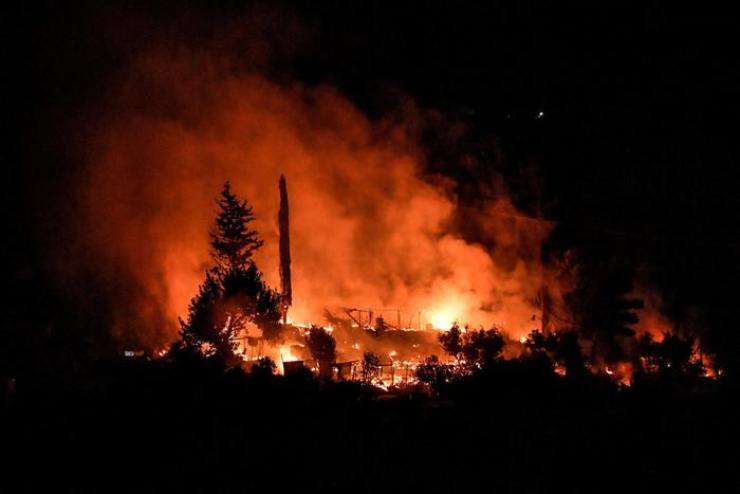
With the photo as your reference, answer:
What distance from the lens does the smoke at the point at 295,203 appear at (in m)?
21.9

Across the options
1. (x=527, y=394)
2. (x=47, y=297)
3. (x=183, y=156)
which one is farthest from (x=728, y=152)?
(x=47, y=297)

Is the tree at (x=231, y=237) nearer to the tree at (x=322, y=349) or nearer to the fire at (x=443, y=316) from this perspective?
the tree at (x=322, y=349)

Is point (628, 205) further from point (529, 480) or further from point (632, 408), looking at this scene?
point (529, 480)

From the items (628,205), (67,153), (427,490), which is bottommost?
(427,490)

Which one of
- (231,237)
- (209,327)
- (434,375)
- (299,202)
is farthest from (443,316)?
(434,375)

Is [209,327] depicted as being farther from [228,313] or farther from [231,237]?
[231,237]

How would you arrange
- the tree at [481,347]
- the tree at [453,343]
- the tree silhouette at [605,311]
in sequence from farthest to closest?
the tree silhouette at [605,311]
the tree at [453,343]
the tree at [481,347]

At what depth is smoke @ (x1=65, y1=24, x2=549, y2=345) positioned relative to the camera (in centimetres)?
2186

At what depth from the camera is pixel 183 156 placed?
74.9ft

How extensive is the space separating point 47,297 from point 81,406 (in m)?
14.1

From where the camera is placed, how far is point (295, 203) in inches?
926

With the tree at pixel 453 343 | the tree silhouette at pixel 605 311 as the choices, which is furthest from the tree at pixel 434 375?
the tree silhouette at pixel 605 311

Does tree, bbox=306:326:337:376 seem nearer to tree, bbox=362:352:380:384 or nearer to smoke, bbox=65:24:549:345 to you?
tree, bbox=362:352:380:384

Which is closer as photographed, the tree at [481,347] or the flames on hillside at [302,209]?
the tree at [481,347]
